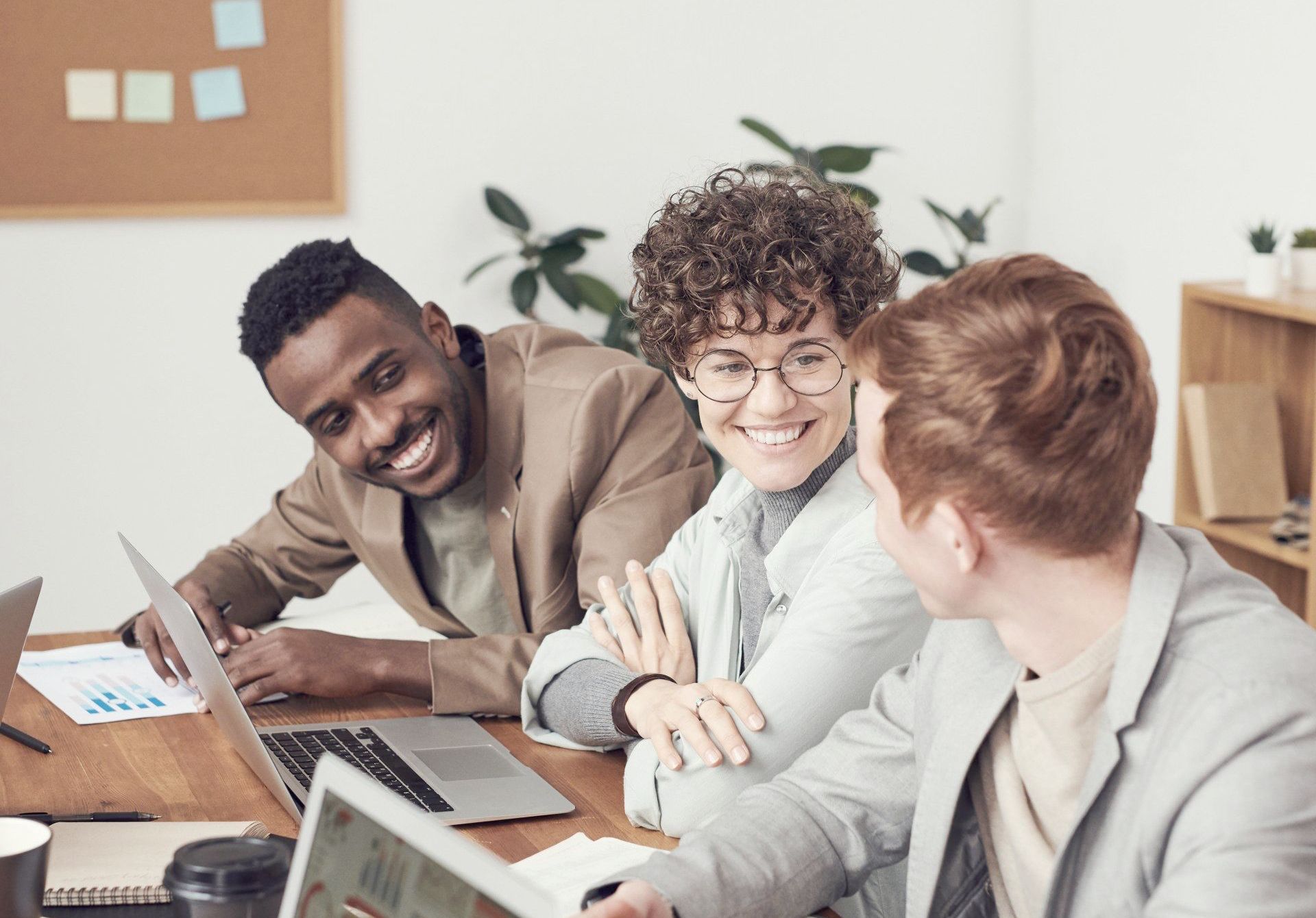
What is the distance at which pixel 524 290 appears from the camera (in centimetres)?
373

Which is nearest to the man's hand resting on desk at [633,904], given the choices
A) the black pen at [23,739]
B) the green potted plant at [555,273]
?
the black pen at [23,739]

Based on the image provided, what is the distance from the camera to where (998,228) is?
13.9ft

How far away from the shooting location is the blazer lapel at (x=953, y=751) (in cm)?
108

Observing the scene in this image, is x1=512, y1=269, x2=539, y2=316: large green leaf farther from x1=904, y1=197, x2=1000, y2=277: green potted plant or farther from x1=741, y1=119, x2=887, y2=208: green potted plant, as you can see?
x1=904, y1=197, x2=1000, y2=277: green potted plant

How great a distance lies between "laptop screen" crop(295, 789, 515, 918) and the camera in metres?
0.73

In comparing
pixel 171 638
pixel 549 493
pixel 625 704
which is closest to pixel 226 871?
pixel 625 704

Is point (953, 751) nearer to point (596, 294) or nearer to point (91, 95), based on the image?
point (596, 294)

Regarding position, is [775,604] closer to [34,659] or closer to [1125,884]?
[1125,884]

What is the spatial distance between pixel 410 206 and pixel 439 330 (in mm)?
1730

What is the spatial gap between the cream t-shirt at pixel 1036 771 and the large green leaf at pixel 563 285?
8.95ft

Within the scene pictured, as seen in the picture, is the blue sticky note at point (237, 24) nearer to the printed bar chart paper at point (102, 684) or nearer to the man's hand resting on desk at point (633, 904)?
the printed bar chart paper at point (102, 684)

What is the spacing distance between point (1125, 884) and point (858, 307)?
72 centimetres

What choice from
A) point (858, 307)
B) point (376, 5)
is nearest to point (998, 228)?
point (376, 5)

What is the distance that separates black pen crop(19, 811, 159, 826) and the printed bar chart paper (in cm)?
35
